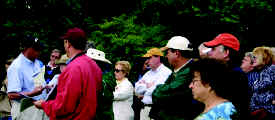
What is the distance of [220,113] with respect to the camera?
2564mm

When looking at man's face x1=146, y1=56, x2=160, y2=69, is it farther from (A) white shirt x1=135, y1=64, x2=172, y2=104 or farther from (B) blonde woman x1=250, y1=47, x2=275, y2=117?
(B) blonde woman x1=250, y1=47, x2=275, y2=117

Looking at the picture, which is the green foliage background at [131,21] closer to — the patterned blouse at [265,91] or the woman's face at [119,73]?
the woman's face at [119,73]

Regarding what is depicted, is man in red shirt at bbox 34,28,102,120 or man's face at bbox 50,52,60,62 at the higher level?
man in red shirt at bbox 34,28,102,120

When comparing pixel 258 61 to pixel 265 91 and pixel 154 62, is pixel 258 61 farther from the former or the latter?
pixel 154 62

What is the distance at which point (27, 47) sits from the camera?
16.5 feet

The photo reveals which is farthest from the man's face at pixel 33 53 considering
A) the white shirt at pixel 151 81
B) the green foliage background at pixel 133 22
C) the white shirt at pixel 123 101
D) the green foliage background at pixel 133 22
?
the green foliage background at pixel 133 22

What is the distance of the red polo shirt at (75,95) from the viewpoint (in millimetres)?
3537

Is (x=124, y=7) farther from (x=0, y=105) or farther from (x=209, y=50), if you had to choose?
(x=209, y=50)

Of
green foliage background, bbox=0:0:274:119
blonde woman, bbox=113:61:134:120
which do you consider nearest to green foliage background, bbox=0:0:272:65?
green foliage background, bbox=0:0:274:119

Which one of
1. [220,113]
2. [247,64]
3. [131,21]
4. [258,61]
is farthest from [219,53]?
[131,21]

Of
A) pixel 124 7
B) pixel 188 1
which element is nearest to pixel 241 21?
pixel 188 1

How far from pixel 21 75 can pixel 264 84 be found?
3435mm

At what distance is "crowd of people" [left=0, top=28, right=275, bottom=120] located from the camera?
271 centimetres

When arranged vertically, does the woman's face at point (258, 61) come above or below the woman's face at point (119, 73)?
above
